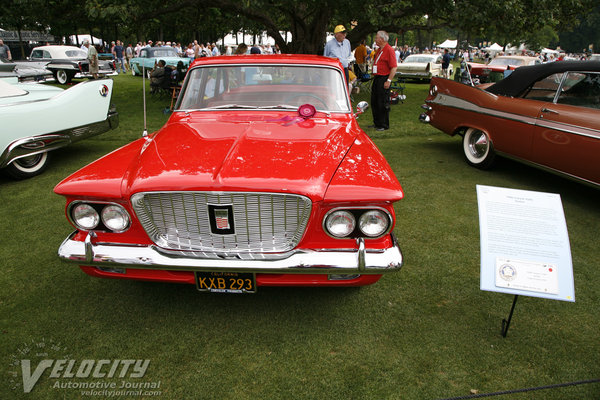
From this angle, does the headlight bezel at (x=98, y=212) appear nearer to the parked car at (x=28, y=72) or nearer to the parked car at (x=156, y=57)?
the parked car at (x=28, y=72)

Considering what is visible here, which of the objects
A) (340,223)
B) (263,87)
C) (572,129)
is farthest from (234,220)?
(572,129)

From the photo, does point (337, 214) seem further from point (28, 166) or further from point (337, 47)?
point (337, 47)

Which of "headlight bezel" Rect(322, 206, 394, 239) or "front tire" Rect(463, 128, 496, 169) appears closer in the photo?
"headlight bezel" Rect(322, 206, 394, 239)

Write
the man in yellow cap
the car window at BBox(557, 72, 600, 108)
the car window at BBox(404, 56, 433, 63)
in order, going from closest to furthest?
the car window at BBox(557, 72, 600, 108), the man in yellow cap, the car window at BBox(404, 56, 433, 63)

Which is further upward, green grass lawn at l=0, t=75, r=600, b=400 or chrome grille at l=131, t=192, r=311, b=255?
chrome grille at l=131, t=192, r=311, b=255

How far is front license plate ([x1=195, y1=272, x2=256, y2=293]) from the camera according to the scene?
7.97 feet

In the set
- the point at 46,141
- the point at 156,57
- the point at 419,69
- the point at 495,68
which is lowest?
the point at 419,69

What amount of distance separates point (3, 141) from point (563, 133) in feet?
21.0

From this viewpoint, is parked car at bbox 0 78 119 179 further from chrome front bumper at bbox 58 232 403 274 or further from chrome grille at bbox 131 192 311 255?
chrome grille at bbox 131 192 311 255

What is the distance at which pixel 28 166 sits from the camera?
551cm

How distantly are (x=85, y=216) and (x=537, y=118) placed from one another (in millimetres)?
4821

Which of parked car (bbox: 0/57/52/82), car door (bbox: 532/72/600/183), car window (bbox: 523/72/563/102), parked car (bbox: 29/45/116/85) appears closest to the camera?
car door (bbox: 532/72/600/183)

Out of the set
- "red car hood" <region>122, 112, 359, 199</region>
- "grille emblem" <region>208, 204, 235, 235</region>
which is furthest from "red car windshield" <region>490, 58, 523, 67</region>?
"grille emblem" <region>208, 204, 235, 235</region>

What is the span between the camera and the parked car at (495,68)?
47.0ft
